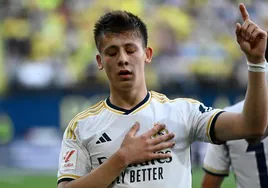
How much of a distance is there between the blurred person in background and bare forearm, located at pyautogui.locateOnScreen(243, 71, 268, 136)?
1.02 meters

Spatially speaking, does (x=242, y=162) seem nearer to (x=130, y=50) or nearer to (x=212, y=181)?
(x=212, y=181)

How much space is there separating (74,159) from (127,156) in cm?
32

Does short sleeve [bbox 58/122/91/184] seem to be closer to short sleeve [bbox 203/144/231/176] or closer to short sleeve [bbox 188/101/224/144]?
short sleeve [bbox 188/101/224/144]

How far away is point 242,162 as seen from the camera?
4477 mm

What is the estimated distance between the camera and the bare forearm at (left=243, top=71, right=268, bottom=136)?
3.12 m

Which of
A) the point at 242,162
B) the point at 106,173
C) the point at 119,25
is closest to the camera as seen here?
the point at 106,173

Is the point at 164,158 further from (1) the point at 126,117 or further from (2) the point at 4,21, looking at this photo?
(2) the point at 4,21

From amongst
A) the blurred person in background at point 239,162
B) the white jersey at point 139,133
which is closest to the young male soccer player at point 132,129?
the white jersey at point 139,133

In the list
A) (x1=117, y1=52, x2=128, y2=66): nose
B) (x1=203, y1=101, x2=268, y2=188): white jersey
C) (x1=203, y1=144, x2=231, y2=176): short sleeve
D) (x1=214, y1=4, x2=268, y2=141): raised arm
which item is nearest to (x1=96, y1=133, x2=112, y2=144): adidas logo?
(x1=117, y1=52, x2=128, y2=66): nose

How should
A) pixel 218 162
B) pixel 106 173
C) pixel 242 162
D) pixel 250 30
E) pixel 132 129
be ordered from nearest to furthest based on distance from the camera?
pixel 250 30, pixel 106 173, pixel 132 129, pixel 242 162, pixel 218 162

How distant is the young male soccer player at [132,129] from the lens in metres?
3.34

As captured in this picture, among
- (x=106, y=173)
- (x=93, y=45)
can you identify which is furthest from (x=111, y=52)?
(x=93, y=45)

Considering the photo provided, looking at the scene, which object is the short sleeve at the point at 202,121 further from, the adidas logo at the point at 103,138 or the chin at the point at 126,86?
the adidas logo at the point at 103,138

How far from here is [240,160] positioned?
4496mm
